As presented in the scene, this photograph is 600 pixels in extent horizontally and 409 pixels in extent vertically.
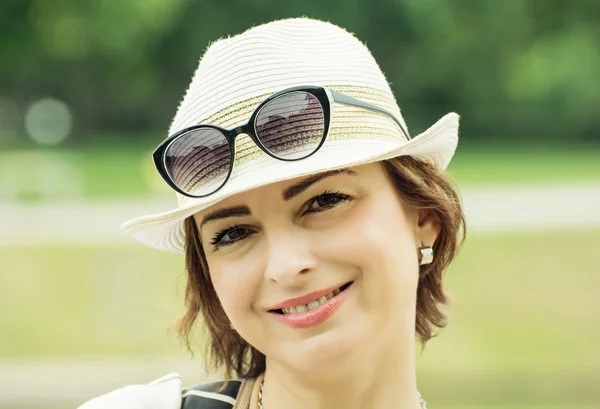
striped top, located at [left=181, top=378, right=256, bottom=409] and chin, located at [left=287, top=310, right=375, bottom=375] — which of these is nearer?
chin, located at [left=287, top=310, right=375, bottom=375]

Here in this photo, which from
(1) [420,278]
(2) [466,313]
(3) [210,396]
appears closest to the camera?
(3) [210,396]

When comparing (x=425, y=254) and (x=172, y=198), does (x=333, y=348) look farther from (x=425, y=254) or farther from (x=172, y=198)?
(x=172, y=198)

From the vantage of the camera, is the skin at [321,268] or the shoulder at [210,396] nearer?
the skin at [321,268]

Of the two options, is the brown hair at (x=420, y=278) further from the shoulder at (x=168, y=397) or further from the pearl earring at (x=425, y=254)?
the shoulder at (x=168, y=397)

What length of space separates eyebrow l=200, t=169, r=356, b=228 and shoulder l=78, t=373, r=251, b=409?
1.22ft

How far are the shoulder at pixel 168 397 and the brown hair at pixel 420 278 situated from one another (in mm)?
177

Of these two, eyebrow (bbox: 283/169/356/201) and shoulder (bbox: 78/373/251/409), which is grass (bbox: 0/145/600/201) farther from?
eyebrow (bbox: 283/169/356/201)

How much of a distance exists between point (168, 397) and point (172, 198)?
1214 cm

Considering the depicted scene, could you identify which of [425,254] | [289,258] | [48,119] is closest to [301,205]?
[289,258]

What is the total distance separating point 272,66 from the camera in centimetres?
164

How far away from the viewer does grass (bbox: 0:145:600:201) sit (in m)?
16.5

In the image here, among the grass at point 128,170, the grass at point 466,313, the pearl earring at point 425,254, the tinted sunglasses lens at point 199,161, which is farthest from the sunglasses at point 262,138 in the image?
the grass at point 128,170

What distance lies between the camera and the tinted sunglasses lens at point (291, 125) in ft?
5.23

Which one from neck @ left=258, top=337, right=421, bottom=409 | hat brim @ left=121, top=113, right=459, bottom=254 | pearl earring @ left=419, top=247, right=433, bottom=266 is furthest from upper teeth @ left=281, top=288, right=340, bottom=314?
pearl earring @ left=419, top=247, right=433, bottom=266
